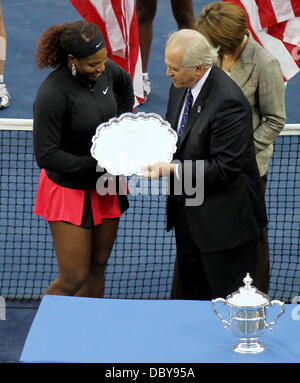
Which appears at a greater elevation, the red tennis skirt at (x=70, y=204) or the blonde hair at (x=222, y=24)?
the blonde hair at (x=222, y=24)

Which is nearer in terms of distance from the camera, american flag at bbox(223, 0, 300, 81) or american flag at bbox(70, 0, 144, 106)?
american flag at bbox(223, 0, 300, 81)

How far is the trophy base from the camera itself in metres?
3.12

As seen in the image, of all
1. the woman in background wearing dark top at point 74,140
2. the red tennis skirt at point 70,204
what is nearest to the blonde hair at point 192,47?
the woman in background wearing dark top at point 74,140

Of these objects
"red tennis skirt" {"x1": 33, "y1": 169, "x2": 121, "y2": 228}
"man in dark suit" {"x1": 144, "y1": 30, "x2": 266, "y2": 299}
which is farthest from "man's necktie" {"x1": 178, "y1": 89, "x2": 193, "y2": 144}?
"red tennis skirt" {"x1": 33, "y1": 169, "x2": 121, "y2": 228}

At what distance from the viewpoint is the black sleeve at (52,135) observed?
13.4 ft

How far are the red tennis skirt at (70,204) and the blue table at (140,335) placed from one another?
0.82 meters

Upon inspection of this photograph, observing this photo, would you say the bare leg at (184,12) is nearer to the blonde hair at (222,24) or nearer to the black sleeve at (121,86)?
the black sleeve at (121,86)

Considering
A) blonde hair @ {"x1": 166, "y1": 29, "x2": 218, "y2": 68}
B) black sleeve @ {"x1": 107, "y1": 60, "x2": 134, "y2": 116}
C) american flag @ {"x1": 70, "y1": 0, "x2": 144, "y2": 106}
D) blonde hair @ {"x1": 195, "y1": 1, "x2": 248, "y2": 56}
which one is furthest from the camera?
american flag @ {"x1": 70, "y1": 0, "x2": 144, "y2": 106}

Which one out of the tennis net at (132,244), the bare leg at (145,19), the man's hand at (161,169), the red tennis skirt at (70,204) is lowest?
the tennis net at (132,244)

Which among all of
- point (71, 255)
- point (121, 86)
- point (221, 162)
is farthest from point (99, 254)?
point (221, 162)

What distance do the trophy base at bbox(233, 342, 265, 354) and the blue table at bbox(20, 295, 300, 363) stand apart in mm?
21

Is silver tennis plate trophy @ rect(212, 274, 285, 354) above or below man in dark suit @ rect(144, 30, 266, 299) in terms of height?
below

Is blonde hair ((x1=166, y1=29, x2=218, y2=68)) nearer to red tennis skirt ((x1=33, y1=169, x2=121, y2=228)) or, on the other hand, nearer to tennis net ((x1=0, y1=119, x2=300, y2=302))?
red tennis skirt ((x1=33, y1=169, x2=121, y2=228))
